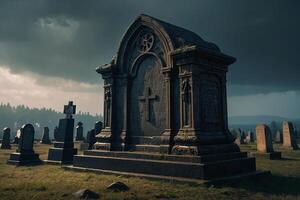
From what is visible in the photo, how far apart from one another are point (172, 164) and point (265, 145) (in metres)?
9.73

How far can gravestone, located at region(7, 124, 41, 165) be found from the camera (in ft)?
43.1

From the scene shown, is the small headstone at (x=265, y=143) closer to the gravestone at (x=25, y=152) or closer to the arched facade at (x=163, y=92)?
the arched facade at (x=163, y=92)

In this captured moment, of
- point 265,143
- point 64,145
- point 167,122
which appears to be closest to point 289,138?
point 265,143

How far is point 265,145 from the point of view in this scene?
50.7 ft

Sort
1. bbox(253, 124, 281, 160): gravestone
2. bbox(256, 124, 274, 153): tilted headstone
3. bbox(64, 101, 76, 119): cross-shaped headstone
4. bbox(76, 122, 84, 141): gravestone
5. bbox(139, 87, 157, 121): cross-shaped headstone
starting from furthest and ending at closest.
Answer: bbox(76, 122, 84, 141): gravestone → bbox(256, 124, 274, 153): tilted headstone → bbox(64, 101, 76, 119): cross-shaped headstone → bbox(253, 124, 281, 160): gravestone → bbox(139, 87, 157, 121): cross-shaped headstone

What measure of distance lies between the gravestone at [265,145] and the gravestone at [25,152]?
11858 mm

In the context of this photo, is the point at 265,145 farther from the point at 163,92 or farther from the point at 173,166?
the point at 173,166

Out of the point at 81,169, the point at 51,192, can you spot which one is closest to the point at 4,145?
the point at 81,169

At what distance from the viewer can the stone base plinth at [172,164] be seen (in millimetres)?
7352

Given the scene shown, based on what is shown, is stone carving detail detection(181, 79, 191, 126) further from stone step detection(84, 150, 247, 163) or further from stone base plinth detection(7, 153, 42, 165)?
stone base plinth detection(7, 153, 42, 165)

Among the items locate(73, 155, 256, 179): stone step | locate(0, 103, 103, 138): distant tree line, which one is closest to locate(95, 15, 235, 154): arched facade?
locate(73, 155, 256, 179): stone step

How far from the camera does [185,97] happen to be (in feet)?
28.2

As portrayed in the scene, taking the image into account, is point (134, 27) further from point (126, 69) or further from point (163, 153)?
point (163, 153)

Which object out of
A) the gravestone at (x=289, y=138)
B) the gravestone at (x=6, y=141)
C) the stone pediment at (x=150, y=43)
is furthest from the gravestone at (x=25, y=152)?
the gravestone at (x=289, y=138)
